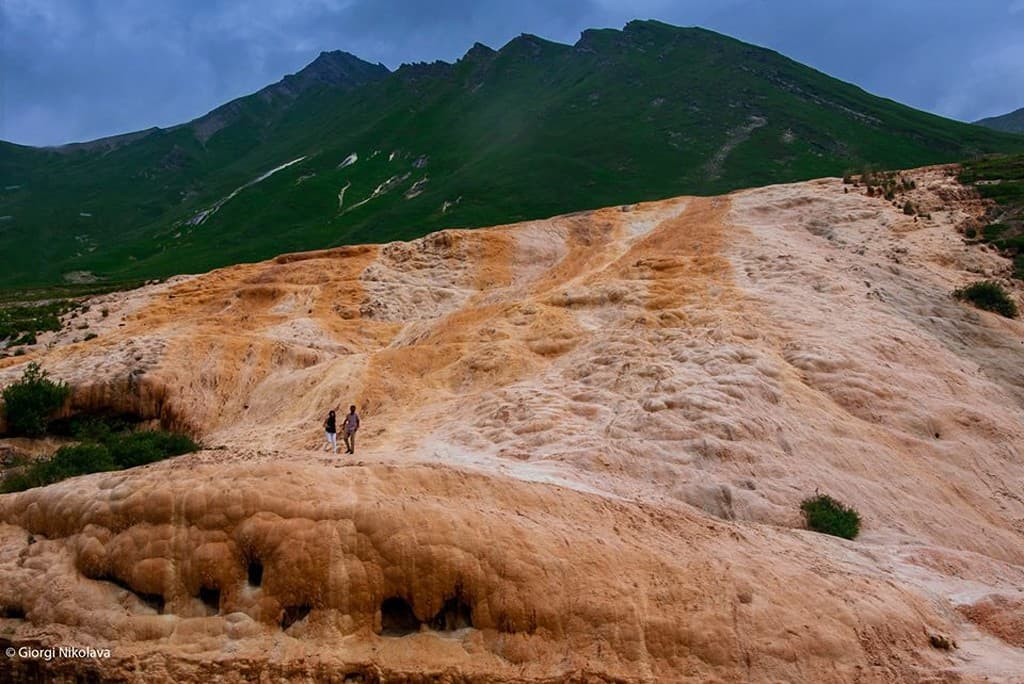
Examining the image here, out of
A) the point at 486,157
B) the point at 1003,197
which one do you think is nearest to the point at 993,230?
the point at 1003,197

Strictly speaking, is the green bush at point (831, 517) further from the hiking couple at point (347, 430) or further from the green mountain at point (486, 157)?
the green mountain at point (486, 157)

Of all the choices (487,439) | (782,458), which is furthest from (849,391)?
(487,439)

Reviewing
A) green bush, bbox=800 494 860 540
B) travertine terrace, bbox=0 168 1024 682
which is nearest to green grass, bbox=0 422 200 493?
travertine terrace, bbox=0 168 1024 682

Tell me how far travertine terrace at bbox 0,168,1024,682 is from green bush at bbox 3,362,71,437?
80cm

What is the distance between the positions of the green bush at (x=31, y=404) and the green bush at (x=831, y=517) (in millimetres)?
18672

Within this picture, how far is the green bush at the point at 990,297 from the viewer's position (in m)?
20.3

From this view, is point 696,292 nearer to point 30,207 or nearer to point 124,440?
point 124,440

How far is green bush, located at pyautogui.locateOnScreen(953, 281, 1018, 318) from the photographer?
2034 cm

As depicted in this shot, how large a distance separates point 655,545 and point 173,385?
16.2 metres

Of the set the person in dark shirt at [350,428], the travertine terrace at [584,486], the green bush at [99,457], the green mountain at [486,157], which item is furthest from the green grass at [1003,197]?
the green mountain at [486,157]

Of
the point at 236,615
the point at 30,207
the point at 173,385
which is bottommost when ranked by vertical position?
the point at 236,615

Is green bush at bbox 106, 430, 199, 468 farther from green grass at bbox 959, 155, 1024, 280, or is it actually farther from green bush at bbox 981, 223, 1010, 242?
green bush at bbox 981, 223, 1010, 242

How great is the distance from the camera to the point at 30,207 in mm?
133250

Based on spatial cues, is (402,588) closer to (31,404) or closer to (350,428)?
(350,428)
